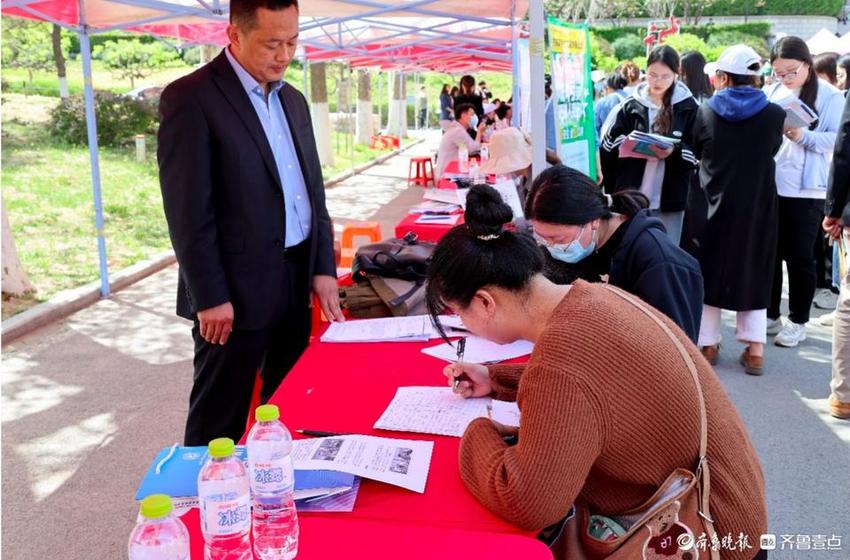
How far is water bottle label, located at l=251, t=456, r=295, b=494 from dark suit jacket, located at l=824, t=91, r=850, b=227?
3234 millimetres

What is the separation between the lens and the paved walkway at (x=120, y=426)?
265 centimetres

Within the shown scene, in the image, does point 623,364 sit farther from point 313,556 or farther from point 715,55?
point 715,55

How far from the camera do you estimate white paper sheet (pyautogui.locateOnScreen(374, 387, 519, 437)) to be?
171 centimetres

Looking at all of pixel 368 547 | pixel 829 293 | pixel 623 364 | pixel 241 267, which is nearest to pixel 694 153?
pixel 829 293

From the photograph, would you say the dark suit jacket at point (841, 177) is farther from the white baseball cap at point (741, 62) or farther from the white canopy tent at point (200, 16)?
the white canopy tent at point (200, 16)

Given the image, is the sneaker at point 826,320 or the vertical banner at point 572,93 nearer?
the vertical banner at point 572,93

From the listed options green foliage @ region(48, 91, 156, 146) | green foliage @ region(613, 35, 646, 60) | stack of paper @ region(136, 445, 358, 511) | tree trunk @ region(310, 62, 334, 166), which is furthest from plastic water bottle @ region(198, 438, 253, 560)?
green foliage @ region(613, 35, 646, 60)

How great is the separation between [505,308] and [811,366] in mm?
3397

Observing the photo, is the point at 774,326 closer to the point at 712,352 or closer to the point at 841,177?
the point at 712,352

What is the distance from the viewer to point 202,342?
232 centimetres

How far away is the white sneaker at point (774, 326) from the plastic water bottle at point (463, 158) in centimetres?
322

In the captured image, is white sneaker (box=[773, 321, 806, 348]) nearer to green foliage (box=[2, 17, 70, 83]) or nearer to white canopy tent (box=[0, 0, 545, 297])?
white canopy tent (box=[0, 0, 545, 297])

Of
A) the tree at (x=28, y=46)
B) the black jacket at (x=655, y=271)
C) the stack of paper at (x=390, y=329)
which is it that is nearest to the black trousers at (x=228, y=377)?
the stack of paper at (x=390, y=329)

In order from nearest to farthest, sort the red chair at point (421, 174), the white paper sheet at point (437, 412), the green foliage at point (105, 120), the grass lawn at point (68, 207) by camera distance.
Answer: the white paper sheet at point (437, 412), the grass lawn at point (68, 207), the red chair at point (421, 174), the green foliage at point (105, 120)
